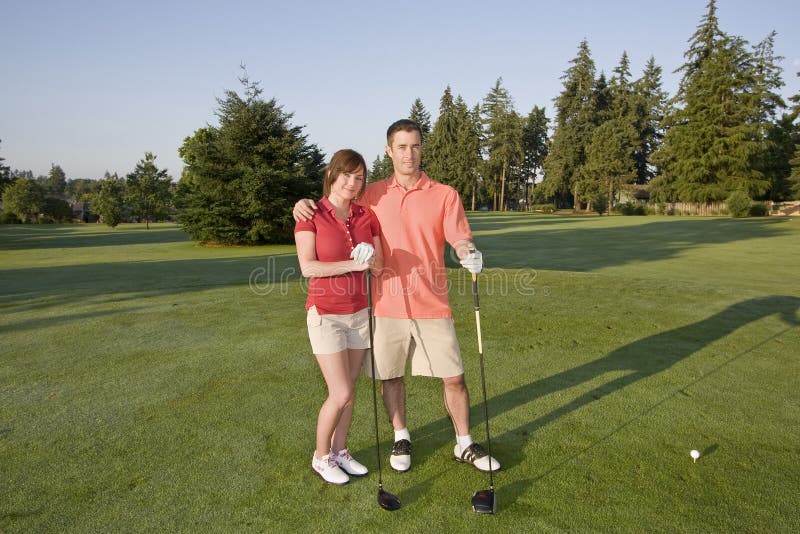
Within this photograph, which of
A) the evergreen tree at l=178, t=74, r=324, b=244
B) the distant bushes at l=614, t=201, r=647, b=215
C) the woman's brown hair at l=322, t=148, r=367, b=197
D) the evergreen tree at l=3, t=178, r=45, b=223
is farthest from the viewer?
the evergreen tree at l=3, t=178, r=45, b=223

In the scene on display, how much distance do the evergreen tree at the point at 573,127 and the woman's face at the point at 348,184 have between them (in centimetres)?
6698

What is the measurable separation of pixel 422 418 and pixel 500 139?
242 ft

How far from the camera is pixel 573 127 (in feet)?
220

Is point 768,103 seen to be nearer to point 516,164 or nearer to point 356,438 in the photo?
point 516,164

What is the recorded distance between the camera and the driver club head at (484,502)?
9.00 feet

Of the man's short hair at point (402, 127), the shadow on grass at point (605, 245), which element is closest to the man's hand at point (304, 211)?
the man's short hair at point (402, 127)

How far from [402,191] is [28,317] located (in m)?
6.92

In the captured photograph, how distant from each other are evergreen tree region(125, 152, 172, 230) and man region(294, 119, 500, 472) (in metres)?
49.1

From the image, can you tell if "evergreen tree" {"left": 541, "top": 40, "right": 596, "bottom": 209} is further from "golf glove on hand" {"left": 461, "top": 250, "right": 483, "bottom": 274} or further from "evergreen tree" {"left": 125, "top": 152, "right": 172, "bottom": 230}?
"golf glove on hand" {"left": 461, "top": 250, "right": 483, "bottom": 274}

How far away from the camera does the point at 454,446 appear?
3.55 meters

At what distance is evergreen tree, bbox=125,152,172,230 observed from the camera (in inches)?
1874

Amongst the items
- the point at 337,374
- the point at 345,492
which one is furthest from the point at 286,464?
the point at 337,374

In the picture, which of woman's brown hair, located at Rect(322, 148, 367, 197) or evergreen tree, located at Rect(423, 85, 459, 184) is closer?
woman's brown hair, located at Rect(322, 148, 367, 197)

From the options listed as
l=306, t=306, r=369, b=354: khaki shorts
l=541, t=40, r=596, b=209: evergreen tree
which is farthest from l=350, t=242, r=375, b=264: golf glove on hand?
l=541, t=40, r=596, b=209: evergreen tree
